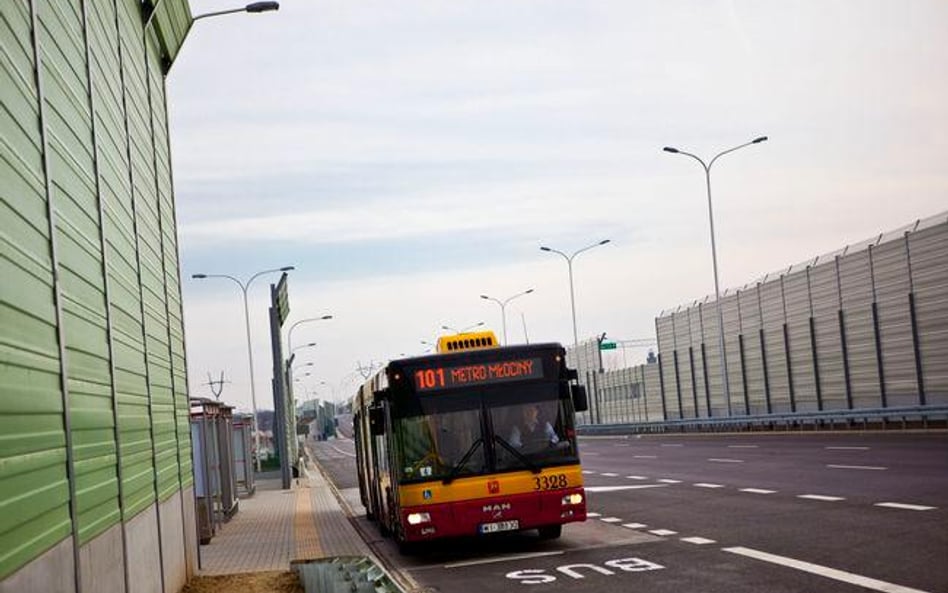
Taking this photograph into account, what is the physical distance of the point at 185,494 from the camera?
16281 millimetres

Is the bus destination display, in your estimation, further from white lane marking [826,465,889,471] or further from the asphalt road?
white lane marking [826,465,889,471]

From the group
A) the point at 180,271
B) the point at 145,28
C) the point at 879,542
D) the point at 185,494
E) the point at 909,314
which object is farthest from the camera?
the point at 909,314

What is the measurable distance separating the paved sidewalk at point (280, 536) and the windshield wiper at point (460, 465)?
2.22 meters

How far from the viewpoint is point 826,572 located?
11.7 metres

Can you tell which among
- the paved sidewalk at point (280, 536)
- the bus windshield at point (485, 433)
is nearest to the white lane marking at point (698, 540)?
the bus windshield at point (485, 433)

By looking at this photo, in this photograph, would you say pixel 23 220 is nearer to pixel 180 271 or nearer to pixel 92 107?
pixel 92 107

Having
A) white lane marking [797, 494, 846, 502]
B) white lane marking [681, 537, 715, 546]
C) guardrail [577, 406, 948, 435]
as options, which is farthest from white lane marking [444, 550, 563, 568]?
guardrail [577, 406, 948, 435]

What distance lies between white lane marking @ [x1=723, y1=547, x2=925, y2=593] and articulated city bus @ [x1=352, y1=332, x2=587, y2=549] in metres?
3.08

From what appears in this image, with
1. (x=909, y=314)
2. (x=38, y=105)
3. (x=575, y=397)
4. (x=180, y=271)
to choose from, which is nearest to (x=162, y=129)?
(x=180, y=271)

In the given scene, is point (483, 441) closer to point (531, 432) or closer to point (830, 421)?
point (531, 432)

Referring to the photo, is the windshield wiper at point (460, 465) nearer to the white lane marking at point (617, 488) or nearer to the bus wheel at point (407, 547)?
the bus wheel at point (407, 547)

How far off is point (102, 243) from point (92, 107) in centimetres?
101

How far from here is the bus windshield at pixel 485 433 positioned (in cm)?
1673

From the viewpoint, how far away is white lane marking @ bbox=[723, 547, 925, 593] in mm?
10539
